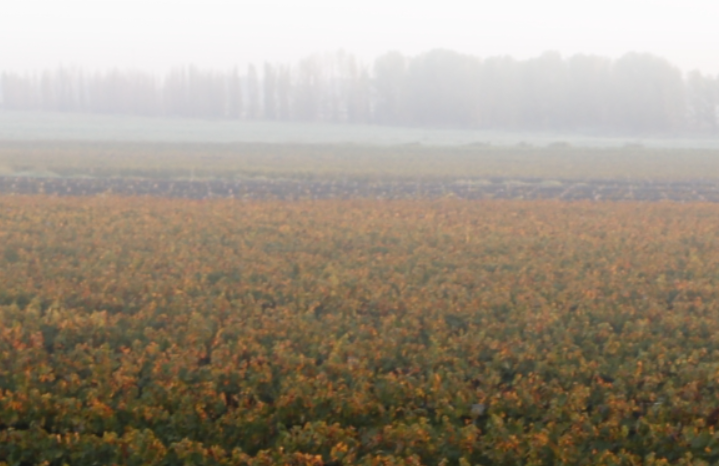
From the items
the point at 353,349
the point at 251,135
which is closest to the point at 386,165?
the point at 353,349

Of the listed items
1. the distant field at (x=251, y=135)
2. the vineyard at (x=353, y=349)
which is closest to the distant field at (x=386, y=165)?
the distant field at (x=251, y=135)

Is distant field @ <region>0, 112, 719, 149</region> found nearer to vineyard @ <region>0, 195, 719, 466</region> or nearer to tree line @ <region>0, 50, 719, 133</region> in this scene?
tree line @ <region>0, 50, 719, 133</region>

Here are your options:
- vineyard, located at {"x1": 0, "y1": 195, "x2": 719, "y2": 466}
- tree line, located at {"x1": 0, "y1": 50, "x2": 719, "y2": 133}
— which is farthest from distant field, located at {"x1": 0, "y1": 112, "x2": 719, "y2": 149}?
vineyard, located at {"x1": 0, "y1": 195, "x2": 719, "y2": 466}

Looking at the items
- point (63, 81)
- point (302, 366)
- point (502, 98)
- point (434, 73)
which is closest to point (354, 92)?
point (434, 73)

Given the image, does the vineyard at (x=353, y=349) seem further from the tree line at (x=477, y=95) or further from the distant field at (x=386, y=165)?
the tree line at (x=477, y=95)

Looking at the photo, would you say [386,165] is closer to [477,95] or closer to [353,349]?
[353,349]
